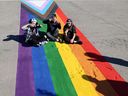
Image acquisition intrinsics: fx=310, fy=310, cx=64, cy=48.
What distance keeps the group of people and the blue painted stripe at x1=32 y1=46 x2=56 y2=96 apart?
2.06 ft

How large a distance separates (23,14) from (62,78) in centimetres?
1015

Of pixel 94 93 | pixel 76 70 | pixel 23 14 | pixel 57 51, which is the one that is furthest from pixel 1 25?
pixel 94 93

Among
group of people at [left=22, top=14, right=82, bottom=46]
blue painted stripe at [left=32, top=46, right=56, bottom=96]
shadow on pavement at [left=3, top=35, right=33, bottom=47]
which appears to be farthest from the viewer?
shadow on pavement at [left=3, top=35, right=33, bottom=47]

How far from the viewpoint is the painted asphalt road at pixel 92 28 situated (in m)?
11.4

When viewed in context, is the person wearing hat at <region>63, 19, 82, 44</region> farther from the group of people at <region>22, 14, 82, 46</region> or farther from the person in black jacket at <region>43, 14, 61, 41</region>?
the person in black jacket at <region>43, 14, 61, 41</region>

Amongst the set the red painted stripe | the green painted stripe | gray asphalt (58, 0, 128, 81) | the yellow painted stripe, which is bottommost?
the green painted stripe

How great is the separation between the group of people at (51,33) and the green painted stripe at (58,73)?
1.84ft

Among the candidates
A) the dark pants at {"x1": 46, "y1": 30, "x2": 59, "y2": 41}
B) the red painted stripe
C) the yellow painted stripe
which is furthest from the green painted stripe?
the red painted stripe

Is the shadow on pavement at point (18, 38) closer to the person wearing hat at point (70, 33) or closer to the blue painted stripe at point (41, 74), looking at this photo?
the blue painted stripe at point (41, 74)

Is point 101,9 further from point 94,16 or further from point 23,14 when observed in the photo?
point 23,14

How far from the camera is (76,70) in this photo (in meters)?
11.2

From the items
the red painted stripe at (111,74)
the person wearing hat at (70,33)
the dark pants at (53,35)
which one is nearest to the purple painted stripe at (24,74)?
the dark pants at (53,35)

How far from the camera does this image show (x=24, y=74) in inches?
430

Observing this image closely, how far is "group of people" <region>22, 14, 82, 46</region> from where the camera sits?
13812 millimetres
